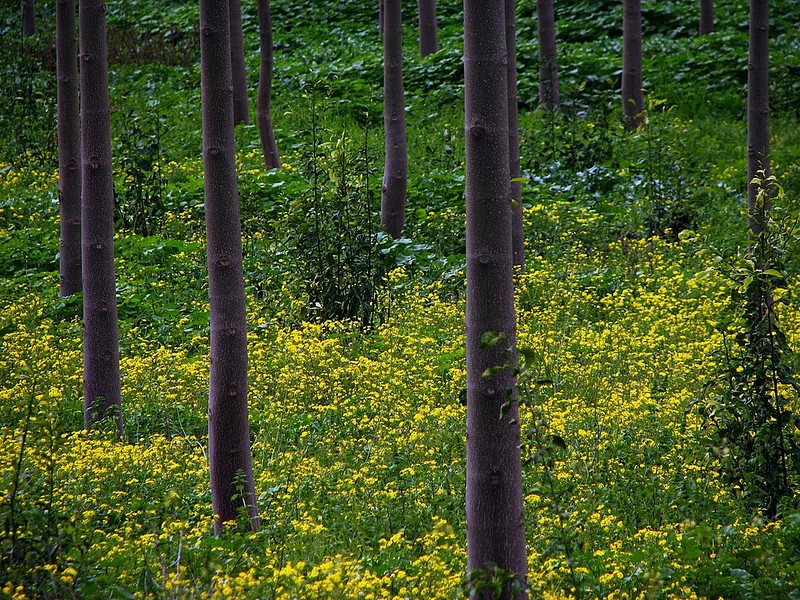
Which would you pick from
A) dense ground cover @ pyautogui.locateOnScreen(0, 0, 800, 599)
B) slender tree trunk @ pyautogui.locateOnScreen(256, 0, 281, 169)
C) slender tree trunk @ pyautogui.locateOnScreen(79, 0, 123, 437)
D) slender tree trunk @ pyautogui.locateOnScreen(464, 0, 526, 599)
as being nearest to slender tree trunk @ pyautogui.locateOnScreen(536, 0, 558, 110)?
dense ground cover @ pyautogui.locateOnScreen(0, 0, 800, 599)

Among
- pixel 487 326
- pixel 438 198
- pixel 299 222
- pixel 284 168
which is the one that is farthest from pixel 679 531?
pixel 284 168

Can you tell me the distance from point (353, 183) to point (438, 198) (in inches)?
109

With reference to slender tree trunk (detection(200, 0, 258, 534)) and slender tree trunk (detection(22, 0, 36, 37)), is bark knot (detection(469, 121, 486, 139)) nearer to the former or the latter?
slender tree trunk (detection(200, 0, 258, 534))

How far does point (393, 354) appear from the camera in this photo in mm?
9500

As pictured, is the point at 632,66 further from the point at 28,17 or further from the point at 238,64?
the point at 28,17

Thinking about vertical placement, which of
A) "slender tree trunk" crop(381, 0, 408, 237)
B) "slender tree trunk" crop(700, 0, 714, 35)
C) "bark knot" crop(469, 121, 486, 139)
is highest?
"slender tree trunk" crop(700, 0, 714, 35)

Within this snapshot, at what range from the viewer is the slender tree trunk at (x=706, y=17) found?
21.1 meters

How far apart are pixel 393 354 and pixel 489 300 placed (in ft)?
17.9

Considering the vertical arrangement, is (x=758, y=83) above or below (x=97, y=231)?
above

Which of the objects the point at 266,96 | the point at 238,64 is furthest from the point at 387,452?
the point at 238,64

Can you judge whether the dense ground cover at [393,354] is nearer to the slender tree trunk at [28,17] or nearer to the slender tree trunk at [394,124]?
the slender tree trunk at [394,124]

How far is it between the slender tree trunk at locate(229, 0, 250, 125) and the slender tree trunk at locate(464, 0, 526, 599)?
1093cm

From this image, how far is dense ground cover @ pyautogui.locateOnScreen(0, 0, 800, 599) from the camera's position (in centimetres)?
505

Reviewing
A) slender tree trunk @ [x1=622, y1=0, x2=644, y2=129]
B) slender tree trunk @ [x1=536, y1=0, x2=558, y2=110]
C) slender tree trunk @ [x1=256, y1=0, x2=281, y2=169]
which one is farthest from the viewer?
slender tree trunk @ [x1=536, y1=0, x2=558, y2=110]
